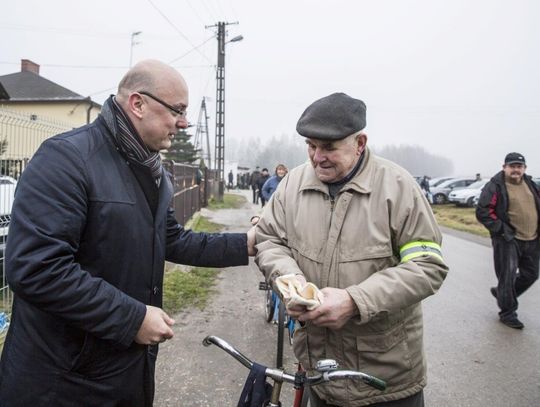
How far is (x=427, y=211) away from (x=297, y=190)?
61 centimetres

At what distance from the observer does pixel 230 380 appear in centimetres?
379

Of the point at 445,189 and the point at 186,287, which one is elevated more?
the point at 445,189

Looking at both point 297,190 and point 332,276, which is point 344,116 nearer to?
point 297,190

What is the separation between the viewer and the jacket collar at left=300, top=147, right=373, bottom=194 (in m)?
1.87

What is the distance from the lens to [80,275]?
156cm

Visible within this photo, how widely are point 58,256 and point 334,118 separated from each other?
123 cm

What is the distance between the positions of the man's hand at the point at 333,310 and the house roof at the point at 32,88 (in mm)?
35604

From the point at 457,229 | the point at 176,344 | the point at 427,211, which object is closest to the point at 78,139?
the point at 427,211

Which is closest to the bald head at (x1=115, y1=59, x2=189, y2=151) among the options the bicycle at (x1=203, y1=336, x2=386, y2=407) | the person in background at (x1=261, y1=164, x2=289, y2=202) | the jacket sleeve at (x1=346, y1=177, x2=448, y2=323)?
the bicycle at (x1=203, y1=336, x2=386, y2=407)

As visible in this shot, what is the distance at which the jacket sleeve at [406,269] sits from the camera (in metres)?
1.66

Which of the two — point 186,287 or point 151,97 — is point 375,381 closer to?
point 151,97

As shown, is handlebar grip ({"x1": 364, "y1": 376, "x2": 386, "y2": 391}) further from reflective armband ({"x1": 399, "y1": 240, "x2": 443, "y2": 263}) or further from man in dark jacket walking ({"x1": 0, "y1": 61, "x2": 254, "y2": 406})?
man in dark jacket walking ({"x1": 0, "y1": 61, "x2": 254, "y2": 406})

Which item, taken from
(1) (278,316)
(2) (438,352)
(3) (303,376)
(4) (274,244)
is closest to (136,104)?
(4) (274,244)

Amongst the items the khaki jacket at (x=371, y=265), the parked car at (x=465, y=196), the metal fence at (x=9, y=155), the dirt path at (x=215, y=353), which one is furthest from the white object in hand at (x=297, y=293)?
the parked car at (x=465, y=196)
